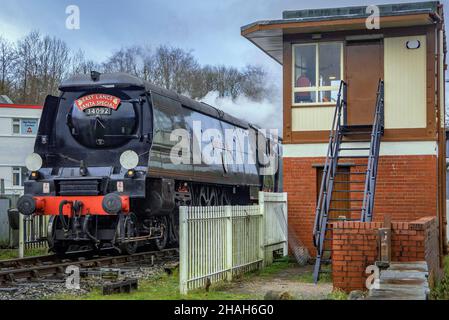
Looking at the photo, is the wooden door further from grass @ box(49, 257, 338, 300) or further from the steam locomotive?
the steam locomotive

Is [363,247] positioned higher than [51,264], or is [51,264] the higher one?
[363,247]

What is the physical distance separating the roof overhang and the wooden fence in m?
3.28

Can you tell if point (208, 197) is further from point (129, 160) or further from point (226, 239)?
point (226, 239)

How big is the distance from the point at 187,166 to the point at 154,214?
1.85 m

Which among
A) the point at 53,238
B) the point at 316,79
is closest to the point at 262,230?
the point at 316,79

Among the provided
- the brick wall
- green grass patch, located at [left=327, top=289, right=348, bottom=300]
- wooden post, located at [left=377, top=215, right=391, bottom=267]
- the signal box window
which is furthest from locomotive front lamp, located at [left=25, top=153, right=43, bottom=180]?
the signal box window

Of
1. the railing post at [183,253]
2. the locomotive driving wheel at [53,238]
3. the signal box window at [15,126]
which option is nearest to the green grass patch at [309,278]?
the railing post at [183,253]

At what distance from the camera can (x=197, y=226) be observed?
9.66 meters

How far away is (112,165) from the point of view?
13898 millimetres

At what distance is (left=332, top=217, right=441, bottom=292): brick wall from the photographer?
8.54 m

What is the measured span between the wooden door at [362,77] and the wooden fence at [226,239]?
2.28 meters

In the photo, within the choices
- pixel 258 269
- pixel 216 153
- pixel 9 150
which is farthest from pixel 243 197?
pixel 9 150

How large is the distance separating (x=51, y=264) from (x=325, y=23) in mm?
7041

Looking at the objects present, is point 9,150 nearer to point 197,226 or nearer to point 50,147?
point 50,147
